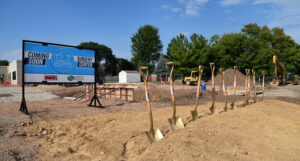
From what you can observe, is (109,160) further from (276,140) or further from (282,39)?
(282,39)

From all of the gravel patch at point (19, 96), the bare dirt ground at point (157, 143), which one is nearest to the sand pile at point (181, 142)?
the bare dirt ground at point (157, 143)

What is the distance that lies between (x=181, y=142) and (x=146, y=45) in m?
63.4

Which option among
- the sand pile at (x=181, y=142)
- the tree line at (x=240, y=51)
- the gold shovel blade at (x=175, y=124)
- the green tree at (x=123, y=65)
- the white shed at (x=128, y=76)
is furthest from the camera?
the green tree at (x=123, y=65)

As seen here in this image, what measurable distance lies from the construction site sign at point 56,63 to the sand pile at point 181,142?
3.97 m

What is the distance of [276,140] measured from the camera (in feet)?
14.9

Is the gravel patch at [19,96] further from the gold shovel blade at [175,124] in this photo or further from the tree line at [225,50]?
the tree line at [225,50]

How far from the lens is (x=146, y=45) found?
66.1 m

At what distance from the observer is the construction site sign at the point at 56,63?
29.7 feet

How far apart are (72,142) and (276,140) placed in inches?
194

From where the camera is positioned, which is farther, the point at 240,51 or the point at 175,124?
the point at 240,51

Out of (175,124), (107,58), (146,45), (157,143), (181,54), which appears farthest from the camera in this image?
(107,58)

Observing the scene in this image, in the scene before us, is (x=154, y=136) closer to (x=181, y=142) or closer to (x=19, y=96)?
(x=181, y=142)

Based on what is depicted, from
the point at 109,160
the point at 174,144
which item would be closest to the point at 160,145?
the point at 174,144

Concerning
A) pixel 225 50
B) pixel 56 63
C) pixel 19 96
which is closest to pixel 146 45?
pixel 225 50
